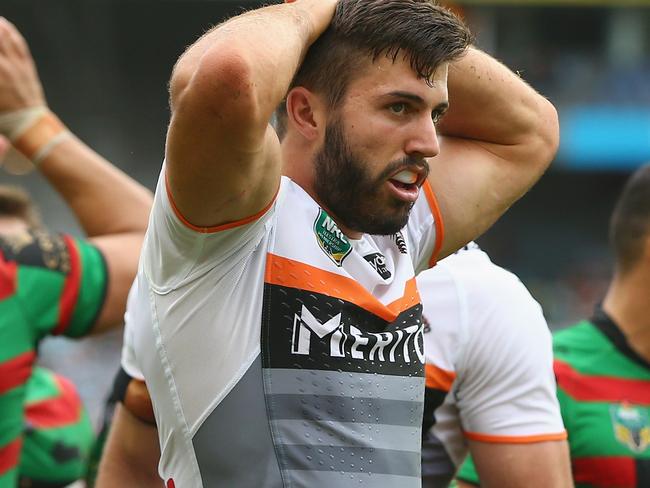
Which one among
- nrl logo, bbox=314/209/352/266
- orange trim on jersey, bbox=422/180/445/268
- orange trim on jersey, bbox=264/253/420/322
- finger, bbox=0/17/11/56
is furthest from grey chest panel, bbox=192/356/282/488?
finger, bbox=0/17/11/56

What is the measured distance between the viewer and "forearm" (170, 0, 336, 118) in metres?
2.07

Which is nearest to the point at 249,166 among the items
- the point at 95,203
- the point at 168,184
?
the point at 168,184

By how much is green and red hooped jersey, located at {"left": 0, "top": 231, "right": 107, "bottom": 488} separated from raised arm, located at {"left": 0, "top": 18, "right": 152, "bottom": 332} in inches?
2.2

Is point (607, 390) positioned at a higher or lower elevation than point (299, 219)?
lower

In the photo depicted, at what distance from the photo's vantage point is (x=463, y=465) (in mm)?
3674

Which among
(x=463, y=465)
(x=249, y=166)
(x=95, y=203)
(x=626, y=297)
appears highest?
(x=249, y=166)

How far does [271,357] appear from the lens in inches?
91.2

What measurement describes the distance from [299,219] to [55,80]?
19.9 meters

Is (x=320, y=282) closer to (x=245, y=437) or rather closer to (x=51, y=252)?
(x=245, y=437)

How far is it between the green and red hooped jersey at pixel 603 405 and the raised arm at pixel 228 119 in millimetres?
1735

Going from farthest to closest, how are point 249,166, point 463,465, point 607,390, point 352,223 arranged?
1. point 607,390
2. point 463,465
3. point 352,223
4. point 249,166

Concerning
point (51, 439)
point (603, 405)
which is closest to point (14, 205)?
point (51, 439)

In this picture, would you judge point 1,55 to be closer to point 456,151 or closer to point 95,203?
point 95,203

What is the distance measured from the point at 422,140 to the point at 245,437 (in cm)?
67
